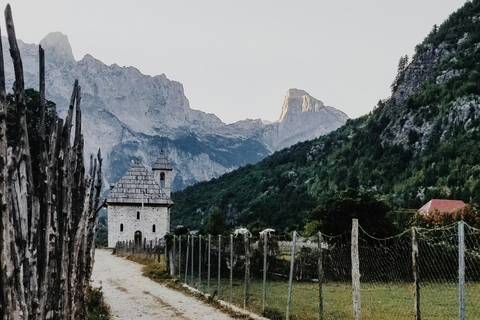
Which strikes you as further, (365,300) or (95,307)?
(365,300)

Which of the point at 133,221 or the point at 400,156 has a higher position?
the point at 400,156

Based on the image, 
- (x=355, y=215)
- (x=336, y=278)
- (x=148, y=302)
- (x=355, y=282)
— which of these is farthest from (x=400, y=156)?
(x=355, y=282)

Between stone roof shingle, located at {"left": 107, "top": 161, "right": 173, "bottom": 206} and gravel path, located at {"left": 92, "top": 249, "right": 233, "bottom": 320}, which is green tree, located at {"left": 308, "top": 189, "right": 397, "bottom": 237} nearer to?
gravel path, located at {"left": 92, "top": 249, "right": 233, "bottom": 320}

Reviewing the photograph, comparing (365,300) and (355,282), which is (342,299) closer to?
(365,300)

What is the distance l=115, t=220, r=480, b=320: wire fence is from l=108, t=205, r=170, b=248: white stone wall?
22326 mm

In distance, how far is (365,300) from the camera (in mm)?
14148

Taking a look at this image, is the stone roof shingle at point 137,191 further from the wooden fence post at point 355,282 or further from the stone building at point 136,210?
the wooden fence post at point 355,282

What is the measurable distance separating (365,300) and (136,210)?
106 feet

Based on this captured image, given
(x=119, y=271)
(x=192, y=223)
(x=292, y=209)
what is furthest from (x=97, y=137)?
(x=119, y=271)

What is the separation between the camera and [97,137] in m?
190

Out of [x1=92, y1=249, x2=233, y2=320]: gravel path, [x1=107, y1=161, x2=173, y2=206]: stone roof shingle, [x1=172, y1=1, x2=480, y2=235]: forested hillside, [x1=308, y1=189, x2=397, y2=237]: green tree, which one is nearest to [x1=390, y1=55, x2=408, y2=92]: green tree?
[x1=172, y1=1, x2=480, y2=235]: forested hillside

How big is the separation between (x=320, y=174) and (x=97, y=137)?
130 metres

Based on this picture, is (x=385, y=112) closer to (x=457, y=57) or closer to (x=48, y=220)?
(x=457, y=57)

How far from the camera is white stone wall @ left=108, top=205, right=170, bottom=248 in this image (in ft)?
143
